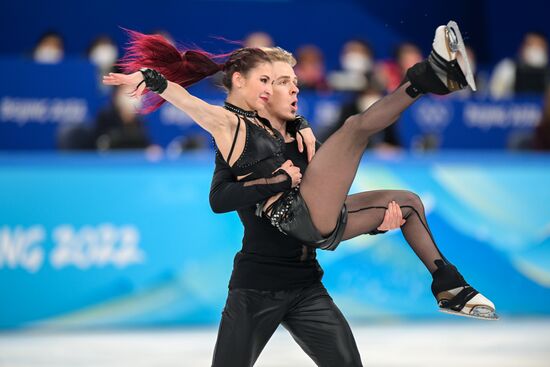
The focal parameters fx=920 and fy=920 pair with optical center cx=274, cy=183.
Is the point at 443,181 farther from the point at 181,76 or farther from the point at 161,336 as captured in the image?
the point at 181,76

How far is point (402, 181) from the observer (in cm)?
718

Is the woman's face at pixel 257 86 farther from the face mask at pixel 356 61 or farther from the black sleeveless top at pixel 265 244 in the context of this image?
the face mask at pixel 356 61

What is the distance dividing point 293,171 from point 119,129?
167 inches

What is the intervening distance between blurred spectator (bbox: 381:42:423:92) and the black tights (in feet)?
18.0

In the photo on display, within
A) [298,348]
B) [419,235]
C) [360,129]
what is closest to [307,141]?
[360,129]

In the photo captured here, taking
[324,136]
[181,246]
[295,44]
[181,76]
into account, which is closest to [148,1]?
[295,44]

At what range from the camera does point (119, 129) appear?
7574mm

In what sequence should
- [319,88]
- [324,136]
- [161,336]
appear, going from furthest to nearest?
[319,88], [324,136], [161,336]

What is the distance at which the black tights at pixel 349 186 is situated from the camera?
11.3 feet

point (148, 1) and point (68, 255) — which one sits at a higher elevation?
point (148, 1)

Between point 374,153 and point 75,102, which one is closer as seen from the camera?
point 374,153

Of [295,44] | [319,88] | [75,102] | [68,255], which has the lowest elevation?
[68,255]

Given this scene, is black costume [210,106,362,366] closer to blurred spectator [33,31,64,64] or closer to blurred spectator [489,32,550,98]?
blurred spectator [33,31,64,64]

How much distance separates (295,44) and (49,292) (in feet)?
22.5
